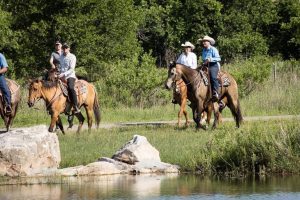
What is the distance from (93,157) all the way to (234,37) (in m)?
40.9

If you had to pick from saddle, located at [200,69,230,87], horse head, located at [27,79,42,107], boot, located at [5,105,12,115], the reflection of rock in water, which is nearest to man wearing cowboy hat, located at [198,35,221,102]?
saddle, located at [200,69,230,87]

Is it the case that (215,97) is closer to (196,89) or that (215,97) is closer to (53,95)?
(196,89)

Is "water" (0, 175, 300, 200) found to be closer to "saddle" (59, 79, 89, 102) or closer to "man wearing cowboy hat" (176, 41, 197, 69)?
"saddle" (59, 79, 89, 102)

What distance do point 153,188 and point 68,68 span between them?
968cm

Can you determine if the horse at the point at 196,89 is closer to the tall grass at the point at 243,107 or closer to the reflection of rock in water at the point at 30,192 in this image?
the tall grass at the point at 243,107

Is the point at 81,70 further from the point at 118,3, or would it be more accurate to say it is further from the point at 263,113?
the point at 263,113

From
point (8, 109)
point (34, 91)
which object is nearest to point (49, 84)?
point (34, 91)

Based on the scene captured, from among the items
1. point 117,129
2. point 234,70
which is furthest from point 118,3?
point 117,129

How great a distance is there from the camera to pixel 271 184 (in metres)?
18.0

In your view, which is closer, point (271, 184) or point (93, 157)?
point (271, 184)

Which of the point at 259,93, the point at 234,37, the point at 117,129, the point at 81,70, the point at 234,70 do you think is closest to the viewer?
the point at 117,129

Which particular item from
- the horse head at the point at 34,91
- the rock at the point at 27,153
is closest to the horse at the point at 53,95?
the horse head at the point at 34,91

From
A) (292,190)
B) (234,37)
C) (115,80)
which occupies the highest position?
(234,37)

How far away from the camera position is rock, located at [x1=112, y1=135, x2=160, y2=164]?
65.1ft
